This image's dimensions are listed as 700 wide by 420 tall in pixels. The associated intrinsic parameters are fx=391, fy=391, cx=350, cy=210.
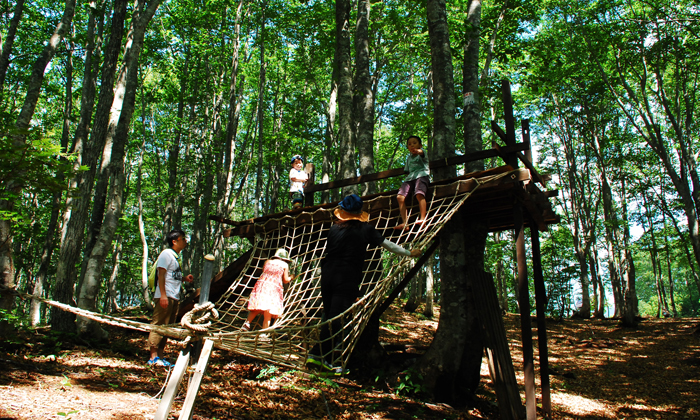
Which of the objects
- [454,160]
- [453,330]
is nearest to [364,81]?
[454,160]

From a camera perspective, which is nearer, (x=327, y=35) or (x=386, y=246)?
(x=386, y=246)

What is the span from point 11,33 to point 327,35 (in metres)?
7.64

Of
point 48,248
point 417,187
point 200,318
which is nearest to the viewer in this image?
point 200,318

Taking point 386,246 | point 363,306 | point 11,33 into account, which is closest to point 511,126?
point 386,246

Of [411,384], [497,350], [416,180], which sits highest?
[416,180]

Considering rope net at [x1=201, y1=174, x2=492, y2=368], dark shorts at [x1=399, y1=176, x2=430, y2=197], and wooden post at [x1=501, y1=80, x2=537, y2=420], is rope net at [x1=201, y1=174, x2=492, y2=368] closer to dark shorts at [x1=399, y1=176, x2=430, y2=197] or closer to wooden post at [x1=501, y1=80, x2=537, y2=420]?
dark shorts at [x1=399, y1=176, x2=430, y2=197]

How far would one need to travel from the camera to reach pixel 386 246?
10.2 ft

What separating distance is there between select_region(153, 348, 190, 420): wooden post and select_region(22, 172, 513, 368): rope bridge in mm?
125

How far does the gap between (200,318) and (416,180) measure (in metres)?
2.48

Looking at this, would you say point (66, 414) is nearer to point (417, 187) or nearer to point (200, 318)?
point (200, 318)

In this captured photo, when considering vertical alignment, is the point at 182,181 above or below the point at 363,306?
above

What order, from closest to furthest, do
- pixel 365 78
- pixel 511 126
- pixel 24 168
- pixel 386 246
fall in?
pixel 386 246
pixel 24 168
pixel 511 126
pixel 365 78

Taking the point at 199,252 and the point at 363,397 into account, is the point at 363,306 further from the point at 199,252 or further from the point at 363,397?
the point at 199,252

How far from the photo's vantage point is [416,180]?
3.90 meters
